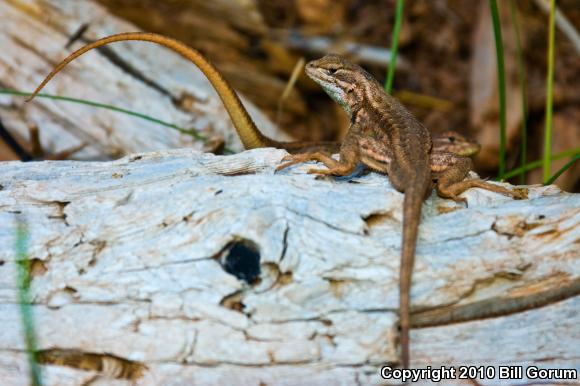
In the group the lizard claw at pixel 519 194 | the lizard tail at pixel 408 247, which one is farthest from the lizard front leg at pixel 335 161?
the lizard claw at pixel 519 194

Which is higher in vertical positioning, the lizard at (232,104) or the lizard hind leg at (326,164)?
the lizard at (232,104)

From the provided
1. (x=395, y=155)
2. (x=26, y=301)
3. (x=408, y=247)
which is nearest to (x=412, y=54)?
(x=395, y=155)

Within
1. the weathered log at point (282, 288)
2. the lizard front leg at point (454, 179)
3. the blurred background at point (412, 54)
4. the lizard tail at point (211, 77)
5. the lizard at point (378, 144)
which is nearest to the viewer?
the weathered log at point (282, 288)

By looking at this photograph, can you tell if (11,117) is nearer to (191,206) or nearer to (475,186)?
(191,206)

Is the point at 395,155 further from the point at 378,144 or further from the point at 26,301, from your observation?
the point at 26,301

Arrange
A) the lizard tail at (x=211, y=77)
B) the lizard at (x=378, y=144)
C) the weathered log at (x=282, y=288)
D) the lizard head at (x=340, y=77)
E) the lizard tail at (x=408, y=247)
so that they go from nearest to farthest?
the lizard tail at (x=408, y=247) → the weathered log at (x=282, y=288) → the lizard at (x=378, y=144) → the lizard tail at (x=211, y=77) → the lizard head at (x=340, y=77)

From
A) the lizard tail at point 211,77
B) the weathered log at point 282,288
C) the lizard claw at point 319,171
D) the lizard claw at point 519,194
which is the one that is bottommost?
the weathered log at point 282,288

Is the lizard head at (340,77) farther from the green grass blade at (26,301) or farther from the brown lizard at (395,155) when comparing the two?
the green grass blade at (26,301)
